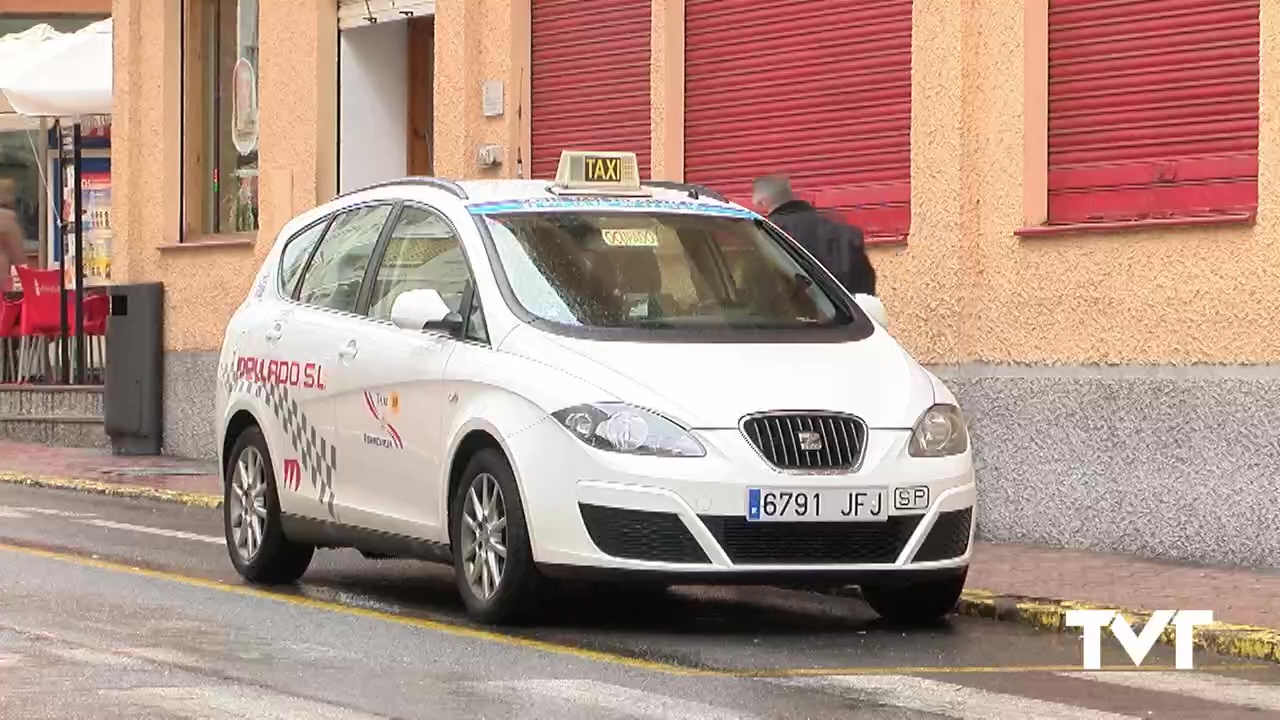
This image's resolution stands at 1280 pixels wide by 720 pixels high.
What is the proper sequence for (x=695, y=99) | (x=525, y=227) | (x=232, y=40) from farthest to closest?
(x=232, y=40) < (x=695, y=99) < (x=525, y=227)

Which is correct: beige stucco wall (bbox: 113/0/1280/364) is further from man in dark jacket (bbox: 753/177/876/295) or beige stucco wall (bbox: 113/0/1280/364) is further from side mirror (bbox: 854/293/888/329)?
side mirror (bbox: 854/293/888/329)

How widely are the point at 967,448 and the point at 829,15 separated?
692 cm

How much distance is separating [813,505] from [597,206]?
2154 millimetres

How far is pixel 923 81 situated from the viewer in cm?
1638

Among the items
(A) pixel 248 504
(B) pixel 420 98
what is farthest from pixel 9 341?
(A) pixel 248 504

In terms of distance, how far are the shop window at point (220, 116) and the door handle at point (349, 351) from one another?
12.0m

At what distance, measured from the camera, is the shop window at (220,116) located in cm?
2419

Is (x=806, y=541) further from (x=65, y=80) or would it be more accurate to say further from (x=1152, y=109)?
(x=65, y=80)

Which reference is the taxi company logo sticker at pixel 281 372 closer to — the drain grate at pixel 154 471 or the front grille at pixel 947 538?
the front grille at pixel 947 538

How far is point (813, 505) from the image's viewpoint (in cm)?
1046

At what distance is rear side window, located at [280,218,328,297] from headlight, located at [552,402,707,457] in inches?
121

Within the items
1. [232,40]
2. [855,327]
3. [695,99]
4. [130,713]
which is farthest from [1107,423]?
[232,40]

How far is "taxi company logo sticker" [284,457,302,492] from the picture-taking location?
41.4 feet

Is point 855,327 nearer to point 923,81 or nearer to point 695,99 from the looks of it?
point 923,81
